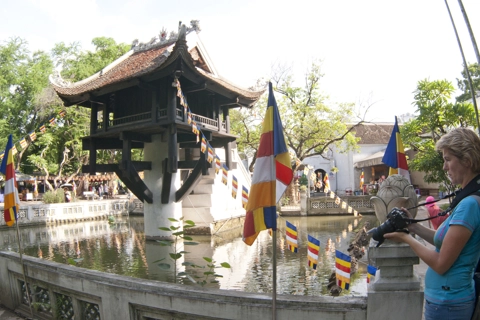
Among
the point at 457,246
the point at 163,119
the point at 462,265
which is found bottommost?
the point at 462,265

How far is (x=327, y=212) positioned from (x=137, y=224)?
9957 millimetres

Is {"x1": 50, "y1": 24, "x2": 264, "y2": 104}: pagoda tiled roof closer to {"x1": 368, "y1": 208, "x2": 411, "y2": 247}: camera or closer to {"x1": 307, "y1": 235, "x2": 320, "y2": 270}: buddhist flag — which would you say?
{"x1": 307, "y1": 235, "x2": 320, "y2": 270}: buddhist flag

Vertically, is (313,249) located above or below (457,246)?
below

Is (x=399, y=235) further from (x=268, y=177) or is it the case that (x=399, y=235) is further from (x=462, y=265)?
(x=268, y=177)

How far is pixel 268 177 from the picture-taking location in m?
3.04

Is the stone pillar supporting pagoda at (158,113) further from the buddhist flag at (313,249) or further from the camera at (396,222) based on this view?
the camera at (396,222)

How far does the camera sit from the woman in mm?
1823

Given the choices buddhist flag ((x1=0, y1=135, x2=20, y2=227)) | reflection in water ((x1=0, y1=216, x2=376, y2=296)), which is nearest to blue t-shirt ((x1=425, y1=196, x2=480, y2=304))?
reflection in water ((x1=0, y1=216, x2=376, y2=296))

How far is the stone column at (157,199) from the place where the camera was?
532 inches

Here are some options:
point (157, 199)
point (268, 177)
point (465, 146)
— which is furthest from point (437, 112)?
point (465, 146)

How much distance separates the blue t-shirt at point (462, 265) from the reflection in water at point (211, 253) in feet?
10.0

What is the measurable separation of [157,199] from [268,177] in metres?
11.1

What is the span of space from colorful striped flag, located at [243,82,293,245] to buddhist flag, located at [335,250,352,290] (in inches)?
117

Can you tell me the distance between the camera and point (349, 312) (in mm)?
2711
